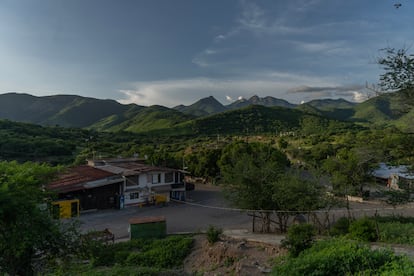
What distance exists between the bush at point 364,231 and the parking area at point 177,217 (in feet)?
24.1

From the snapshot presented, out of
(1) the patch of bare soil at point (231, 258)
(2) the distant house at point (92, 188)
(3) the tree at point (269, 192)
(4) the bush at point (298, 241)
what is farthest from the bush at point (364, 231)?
(2) the distant house at point (92, 188)

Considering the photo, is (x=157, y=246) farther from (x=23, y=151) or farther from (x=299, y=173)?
(x=23, y=151)

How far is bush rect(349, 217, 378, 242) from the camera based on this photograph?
13781 mm

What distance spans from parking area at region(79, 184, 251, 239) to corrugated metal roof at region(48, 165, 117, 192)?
2.57 meters

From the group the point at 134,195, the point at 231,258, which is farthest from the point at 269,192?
the point at 134,195

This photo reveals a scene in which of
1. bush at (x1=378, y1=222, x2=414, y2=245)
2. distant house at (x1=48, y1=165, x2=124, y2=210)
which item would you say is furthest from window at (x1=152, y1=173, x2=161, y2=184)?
bush at (x1=378, y1=222, x2=414, y2=245)

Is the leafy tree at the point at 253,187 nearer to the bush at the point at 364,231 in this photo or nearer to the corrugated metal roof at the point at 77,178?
the bush at the point at 364,231

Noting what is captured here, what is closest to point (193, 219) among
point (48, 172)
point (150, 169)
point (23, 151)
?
point (150, 169)

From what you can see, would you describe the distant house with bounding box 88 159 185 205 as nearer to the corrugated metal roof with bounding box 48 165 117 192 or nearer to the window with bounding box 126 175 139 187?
the window with bounding box 126 175 139 187

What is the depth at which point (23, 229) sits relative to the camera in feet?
22.9

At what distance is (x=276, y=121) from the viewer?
111 m

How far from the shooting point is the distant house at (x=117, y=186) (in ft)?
81.0

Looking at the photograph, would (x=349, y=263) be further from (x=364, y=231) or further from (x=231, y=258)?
(x=364, y=231)

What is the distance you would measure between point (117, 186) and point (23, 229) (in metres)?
20.1
